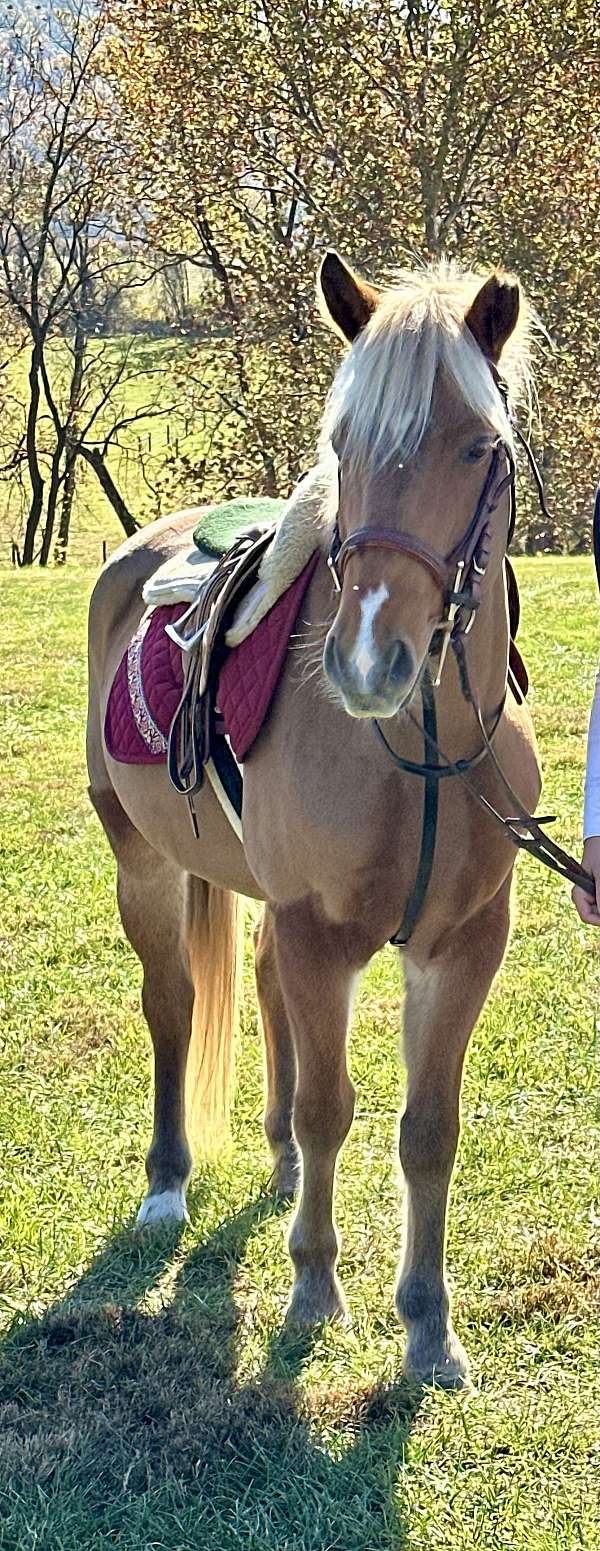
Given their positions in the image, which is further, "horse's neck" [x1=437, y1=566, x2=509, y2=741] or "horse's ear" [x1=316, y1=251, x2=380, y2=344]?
"horse's neck" [x1=437, y1=566, x2=509, y2=741]

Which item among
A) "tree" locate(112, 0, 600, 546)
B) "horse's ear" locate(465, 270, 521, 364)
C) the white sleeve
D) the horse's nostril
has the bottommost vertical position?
the white sleeve

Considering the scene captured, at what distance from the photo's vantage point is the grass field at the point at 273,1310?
2.56m

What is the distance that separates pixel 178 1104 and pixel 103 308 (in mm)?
24061

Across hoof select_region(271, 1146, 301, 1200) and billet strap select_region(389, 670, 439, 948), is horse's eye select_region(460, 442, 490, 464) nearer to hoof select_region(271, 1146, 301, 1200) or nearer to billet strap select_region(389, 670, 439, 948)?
billet strap select_region(389, 670, 439, 948)

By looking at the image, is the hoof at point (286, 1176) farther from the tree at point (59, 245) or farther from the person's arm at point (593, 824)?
the tree at point (59, 245)

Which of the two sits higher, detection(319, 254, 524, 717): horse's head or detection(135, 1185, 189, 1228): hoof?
detection(319, 254, 524, 717): horse's head

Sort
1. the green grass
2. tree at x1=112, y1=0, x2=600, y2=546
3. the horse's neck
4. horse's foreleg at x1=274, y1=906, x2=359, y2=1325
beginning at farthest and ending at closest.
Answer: the green grass < tree at x1=112, y1=0, x2=600, y2=546 < horse's foreleg at x1=274, y1=906, x2=359, y2=1325 < the horse's neck

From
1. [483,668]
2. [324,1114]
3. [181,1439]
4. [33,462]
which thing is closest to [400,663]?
[483,668]

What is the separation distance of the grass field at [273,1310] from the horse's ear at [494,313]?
2.02 metres

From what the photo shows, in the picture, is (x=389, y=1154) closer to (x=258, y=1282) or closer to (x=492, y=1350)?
(x=258, y=1282)

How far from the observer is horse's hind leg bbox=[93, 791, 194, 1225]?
3.82 metres

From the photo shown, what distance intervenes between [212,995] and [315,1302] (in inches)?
37.2

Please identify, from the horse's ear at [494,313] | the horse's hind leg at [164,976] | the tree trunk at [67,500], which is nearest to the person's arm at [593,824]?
→ the horse's ear at [494,313]

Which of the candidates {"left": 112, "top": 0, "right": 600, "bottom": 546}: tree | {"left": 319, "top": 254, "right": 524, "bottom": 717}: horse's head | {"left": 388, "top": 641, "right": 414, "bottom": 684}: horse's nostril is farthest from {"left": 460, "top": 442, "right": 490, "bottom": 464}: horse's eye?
{"left": 112, "top": 0, "right": 600, "bottom": 546}: tree
